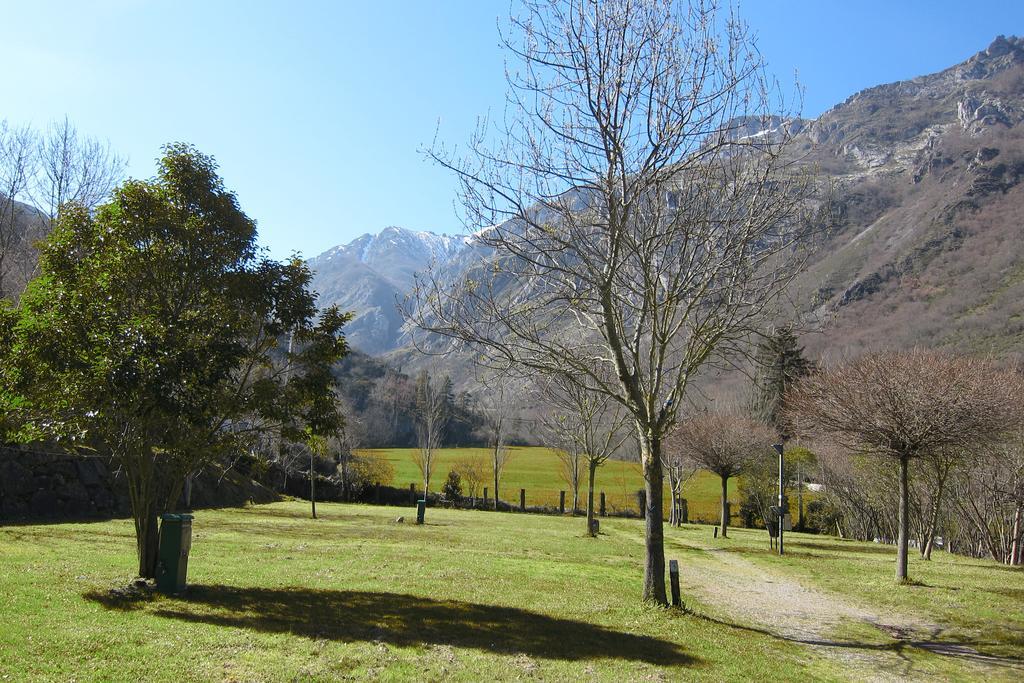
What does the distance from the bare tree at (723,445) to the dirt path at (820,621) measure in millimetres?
10783

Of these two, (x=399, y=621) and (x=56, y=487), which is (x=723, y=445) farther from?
(x=56, y=487)

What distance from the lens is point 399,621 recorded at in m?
9.31

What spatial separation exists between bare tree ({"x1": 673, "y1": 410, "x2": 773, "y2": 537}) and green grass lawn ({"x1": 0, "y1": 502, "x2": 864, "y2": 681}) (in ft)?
43.1

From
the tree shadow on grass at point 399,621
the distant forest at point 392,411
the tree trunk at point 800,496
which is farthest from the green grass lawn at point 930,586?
the distant forest at point 392,411

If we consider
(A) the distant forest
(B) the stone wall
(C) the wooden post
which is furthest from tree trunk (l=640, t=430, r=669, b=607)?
(A) the distant forest

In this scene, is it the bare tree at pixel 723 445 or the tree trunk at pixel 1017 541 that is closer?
the tree trunk at pixel 1017 541

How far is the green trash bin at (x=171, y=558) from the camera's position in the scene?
10.2 m

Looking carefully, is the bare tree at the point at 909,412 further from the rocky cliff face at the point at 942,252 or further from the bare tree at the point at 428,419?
the rocky cliff face at the point at 942,252

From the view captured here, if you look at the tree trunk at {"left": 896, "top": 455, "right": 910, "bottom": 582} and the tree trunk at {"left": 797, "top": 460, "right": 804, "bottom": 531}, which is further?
the tree trunk at {"left": 797, "top": 460, "right": 804, "bottom": 531}

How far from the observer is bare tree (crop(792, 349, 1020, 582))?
48.2 feet

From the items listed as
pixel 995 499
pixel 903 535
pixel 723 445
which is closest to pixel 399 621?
pixel 903 535

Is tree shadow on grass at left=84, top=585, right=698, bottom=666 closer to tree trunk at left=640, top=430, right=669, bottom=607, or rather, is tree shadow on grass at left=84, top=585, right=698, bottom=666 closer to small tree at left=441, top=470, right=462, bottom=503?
tree trunk at left=640, top=430, right=669, bottom=607

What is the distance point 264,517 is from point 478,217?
67.6ft

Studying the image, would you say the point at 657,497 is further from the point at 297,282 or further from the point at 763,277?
the point at 297,282
